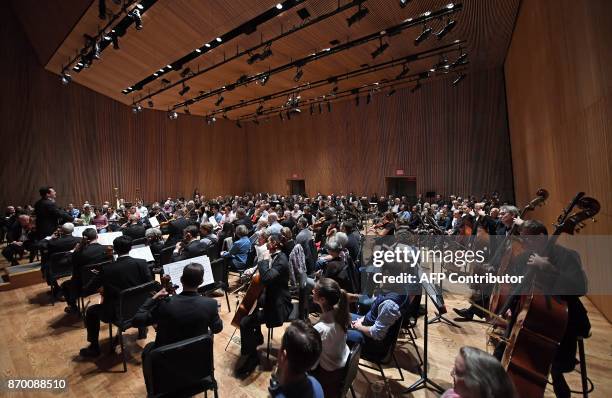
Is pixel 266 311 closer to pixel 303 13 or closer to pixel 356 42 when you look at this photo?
pixel 303 13

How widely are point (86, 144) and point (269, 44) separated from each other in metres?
9.79

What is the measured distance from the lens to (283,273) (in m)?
3.29

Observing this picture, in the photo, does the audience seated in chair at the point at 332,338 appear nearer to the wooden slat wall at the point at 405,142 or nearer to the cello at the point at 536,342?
the cello at the point at 536,342

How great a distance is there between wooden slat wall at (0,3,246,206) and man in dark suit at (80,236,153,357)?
10.6 metres

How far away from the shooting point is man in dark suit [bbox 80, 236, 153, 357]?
10.6 feet

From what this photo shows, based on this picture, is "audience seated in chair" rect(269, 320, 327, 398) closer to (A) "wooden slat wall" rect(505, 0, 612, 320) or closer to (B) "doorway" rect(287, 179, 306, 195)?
(A) "wooden slat wall" rect(505, 0, 612, 320)

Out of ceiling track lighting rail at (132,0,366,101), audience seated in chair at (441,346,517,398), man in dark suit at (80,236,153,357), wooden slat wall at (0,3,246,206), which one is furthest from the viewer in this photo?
wooden slat wall at (0,3,246,206)

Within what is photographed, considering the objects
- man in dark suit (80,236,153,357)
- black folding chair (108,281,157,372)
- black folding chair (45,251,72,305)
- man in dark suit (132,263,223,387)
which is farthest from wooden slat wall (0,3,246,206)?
man in dark suit (132,263,223,387)

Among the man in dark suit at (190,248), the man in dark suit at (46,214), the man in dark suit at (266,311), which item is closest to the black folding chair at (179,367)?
the man in dark suit at (266,311)

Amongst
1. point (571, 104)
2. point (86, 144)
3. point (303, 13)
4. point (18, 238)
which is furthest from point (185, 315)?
point (86, 144)

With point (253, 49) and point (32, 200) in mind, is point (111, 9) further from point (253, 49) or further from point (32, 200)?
point (32, 200)

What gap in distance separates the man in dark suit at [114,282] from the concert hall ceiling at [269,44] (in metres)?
5.39

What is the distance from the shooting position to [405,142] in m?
15.3

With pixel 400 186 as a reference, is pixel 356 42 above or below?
above
